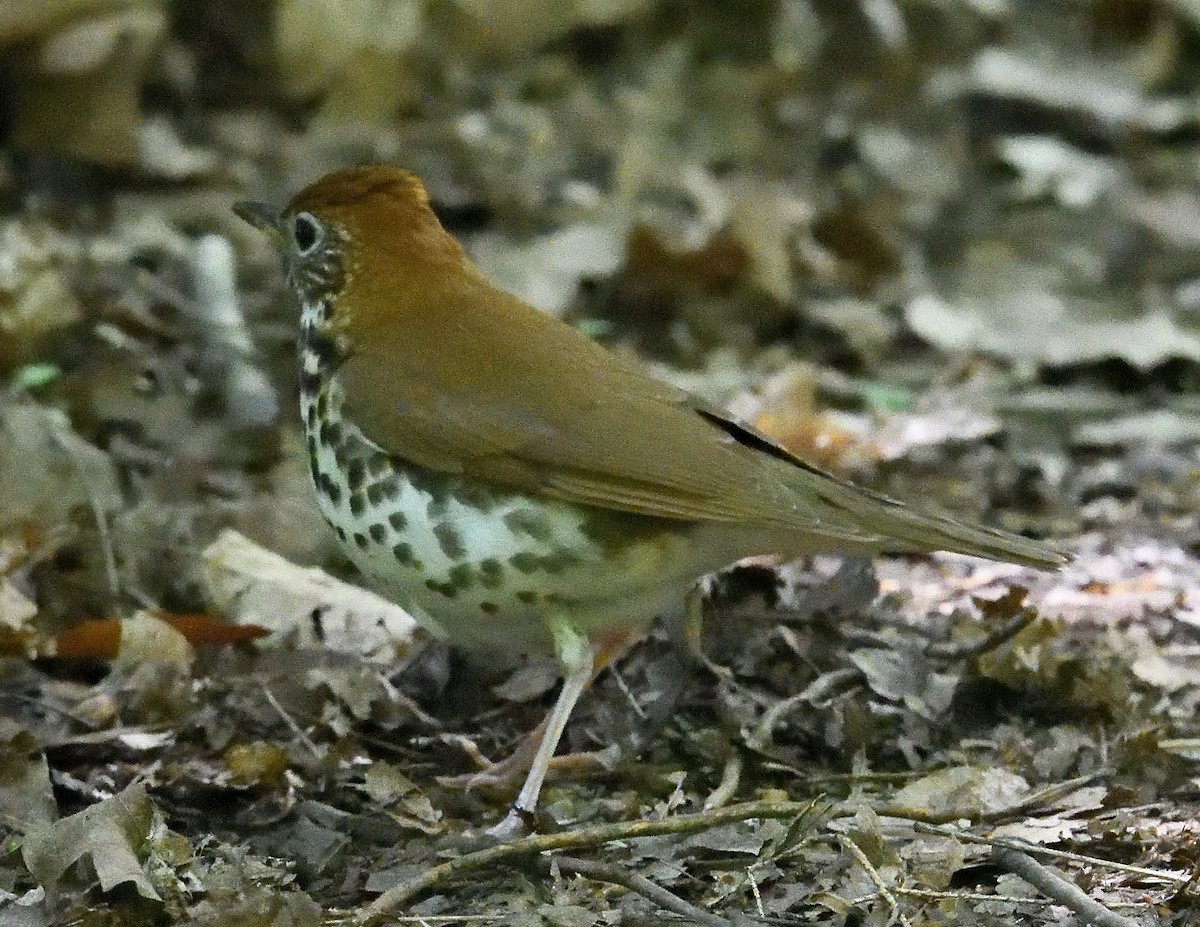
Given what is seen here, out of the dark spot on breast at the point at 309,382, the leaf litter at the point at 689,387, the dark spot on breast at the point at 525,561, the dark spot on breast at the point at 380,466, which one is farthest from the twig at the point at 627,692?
the dark spot on breast at the point at 309,382

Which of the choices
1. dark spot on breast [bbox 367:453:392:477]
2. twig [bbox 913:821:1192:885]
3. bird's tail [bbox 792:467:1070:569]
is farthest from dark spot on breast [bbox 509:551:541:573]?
twig [bbox 913:821:1192:885]

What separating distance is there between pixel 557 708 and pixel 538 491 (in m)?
0.46

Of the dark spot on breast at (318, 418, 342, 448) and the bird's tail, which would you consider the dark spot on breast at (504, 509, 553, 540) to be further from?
the bird's tail

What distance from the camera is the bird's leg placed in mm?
3523

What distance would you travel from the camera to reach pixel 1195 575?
488 cm

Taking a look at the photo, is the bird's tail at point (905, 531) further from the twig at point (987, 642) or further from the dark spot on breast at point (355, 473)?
the dark spot on breast at point (355, 473)

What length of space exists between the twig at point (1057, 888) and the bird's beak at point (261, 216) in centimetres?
211

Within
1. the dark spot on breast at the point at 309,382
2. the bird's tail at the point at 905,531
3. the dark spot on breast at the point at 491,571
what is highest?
the dark spot on breast at the point at 309,382

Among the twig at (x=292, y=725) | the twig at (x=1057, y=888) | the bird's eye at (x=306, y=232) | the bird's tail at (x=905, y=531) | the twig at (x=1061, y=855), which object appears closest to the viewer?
the twig at (x=1057, y=888)

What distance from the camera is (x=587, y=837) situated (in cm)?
320

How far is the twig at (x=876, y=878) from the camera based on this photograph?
3.02 metres

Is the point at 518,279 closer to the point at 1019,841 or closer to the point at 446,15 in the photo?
the point at 446,15

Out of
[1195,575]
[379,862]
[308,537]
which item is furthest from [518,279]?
→ [379,862]

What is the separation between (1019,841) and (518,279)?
3909 mm
